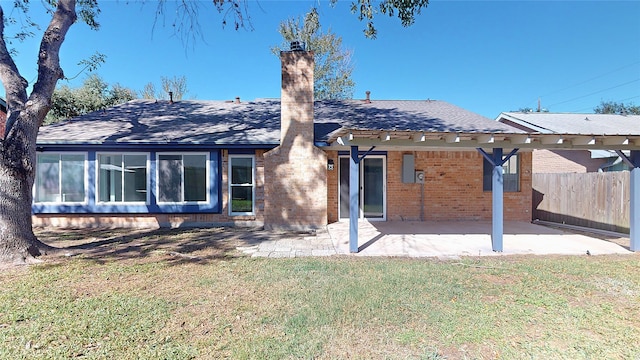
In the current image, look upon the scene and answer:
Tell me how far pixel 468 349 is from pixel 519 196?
30.4 ft

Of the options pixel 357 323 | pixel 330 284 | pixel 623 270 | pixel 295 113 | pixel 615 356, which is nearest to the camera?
pixel 615 356

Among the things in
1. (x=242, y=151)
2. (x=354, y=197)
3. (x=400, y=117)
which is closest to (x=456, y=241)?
(x=354, y=197)

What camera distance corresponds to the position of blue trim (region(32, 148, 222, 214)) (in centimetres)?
889

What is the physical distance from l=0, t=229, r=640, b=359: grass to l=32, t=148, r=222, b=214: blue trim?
3208 millimetres

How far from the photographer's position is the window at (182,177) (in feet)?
29.5

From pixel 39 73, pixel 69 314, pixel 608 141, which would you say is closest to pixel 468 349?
pixel 69 314

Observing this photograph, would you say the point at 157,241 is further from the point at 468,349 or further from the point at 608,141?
the point at 608,141

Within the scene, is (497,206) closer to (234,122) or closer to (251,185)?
(251,185)

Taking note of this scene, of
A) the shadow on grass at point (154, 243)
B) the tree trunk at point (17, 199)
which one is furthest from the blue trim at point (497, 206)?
the tree trunk at point (17, 199)

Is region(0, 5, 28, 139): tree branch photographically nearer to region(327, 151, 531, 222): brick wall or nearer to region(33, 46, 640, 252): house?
region(33, 46, 640, 252): house

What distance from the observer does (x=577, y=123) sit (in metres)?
15.6

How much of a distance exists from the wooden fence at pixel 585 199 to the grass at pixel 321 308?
3.53m

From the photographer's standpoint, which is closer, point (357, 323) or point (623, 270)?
point (357, 323)

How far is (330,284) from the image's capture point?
14.4 ft
